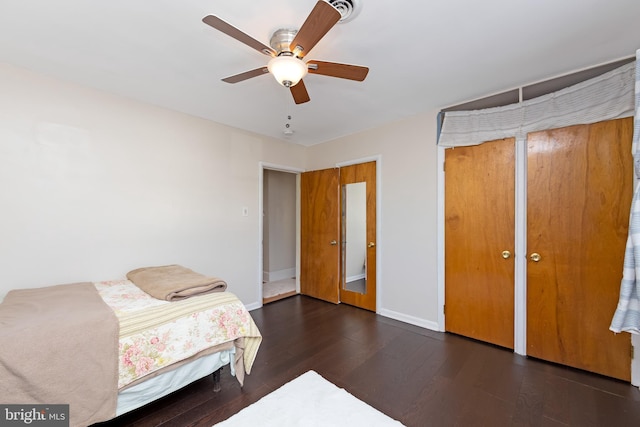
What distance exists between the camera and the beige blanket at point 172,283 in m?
1.89

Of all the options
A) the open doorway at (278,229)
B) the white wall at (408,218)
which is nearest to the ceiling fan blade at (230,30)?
the white wall at (408,218)

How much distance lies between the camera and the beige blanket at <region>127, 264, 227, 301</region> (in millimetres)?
1888

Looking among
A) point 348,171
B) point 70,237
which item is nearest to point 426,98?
point 348,171

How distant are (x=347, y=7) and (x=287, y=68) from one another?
1.51ft

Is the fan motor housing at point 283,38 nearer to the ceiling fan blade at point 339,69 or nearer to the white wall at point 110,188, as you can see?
the ceiling fan blade at point 339,69

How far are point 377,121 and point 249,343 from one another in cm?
280

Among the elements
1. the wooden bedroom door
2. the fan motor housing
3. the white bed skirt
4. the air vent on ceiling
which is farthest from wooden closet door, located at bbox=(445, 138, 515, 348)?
the white bed skirt

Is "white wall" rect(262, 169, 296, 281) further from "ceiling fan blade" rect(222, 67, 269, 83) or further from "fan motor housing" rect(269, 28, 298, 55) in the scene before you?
"fan motor housing" rect(269, 28, 298, 55)

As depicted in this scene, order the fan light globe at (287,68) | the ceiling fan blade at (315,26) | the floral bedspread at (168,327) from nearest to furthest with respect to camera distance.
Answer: the ceiling fan blade at (315,26), the floral bedspread at (168,327), the fan light globe at (287,68)

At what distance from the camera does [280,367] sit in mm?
2211

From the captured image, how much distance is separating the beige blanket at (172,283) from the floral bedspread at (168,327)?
0.05 m

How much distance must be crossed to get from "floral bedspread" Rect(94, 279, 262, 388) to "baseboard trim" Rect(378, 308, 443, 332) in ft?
6.33

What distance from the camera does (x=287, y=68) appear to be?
5.29 feet

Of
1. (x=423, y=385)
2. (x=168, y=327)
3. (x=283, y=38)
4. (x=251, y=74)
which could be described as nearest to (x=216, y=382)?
(x=168, y=327)
